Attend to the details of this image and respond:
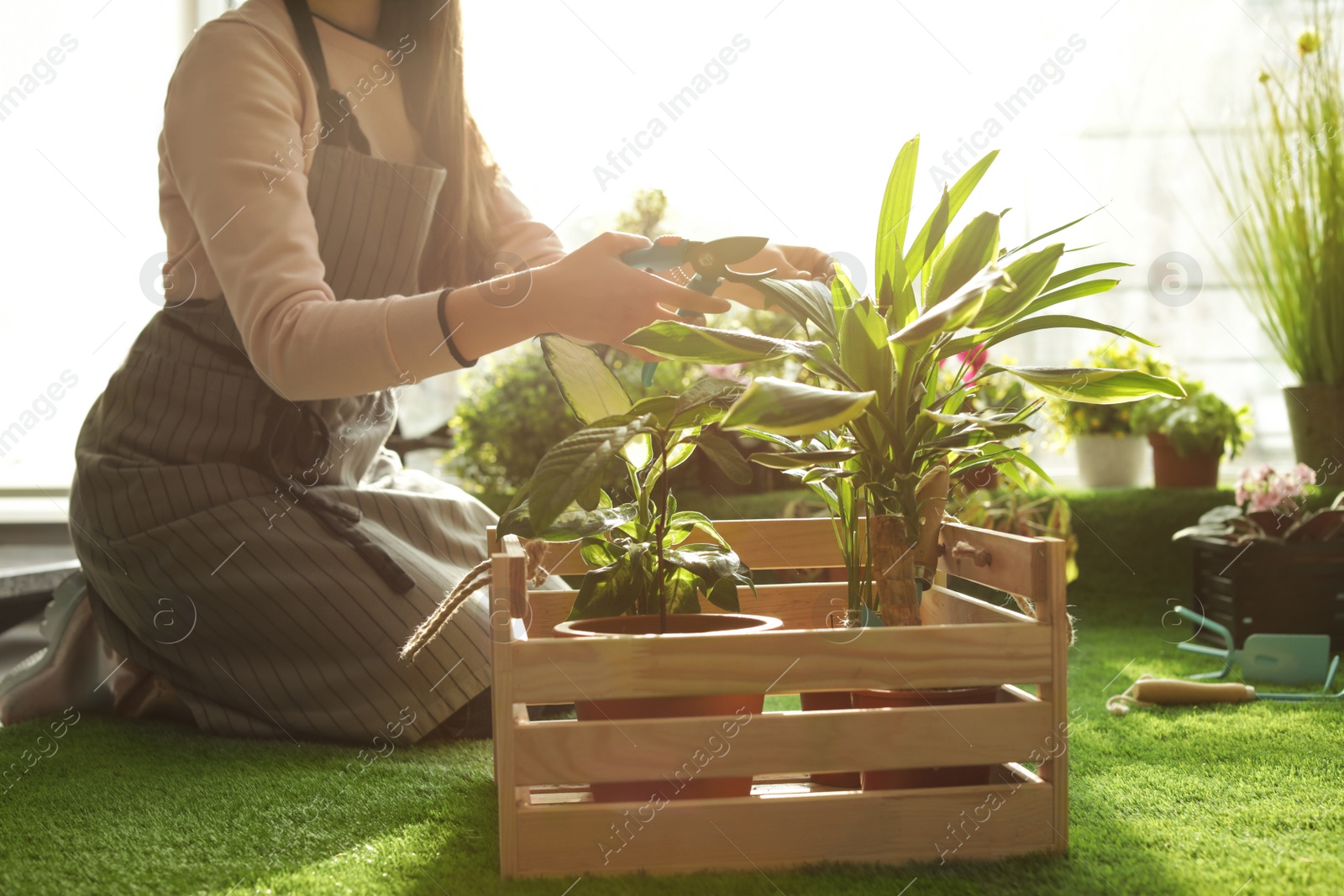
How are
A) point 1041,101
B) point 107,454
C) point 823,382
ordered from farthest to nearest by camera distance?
point 1041,101
point 107,454
point 823,382

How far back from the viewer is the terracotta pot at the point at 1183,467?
2.08 meters

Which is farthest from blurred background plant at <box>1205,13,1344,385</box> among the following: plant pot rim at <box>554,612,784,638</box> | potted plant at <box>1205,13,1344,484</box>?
plant pot rim at <box>554,612,784,638</box>

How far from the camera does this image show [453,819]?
2.49 feet

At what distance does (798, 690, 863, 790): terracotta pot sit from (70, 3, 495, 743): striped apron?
433mm

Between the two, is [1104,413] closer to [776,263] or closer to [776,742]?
[776,263]

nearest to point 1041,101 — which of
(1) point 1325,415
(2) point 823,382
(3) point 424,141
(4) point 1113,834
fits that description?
(1) point 1325,415

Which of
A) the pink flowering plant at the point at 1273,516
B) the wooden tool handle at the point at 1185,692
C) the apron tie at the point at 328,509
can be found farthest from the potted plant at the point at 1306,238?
the apron tie at the point at 328,509

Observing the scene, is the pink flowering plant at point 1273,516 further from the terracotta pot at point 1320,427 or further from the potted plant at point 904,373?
the potted plant at point 904,373

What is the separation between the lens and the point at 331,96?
113 cm

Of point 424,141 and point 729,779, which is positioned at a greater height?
point 424,141

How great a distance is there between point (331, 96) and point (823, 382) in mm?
709

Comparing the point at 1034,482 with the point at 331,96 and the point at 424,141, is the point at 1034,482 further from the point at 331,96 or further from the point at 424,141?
the point at 331,96

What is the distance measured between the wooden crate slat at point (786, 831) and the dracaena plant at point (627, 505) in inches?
5.4

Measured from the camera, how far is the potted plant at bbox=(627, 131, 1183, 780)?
638 millimetres
